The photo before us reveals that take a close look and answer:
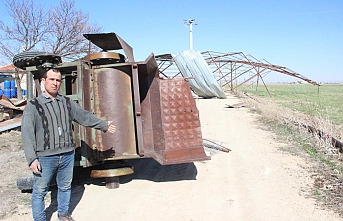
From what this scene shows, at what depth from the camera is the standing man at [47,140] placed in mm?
3514

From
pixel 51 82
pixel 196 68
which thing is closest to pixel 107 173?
pixel 51 82

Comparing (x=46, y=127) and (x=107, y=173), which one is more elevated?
(x=46, y=127)

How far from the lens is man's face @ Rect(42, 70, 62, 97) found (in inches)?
144

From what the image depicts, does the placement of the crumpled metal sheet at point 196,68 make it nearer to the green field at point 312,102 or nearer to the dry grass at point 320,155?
the green field at point 312,102

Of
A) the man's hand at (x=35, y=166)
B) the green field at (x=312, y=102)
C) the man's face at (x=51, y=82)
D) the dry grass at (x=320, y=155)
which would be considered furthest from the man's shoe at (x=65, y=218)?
the green field at (x=312, y=102)

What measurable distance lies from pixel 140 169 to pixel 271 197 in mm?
2641

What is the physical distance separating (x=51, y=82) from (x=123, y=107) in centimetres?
160

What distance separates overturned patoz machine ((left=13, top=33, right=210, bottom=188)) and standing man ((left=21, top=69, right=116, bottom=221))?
92 cm

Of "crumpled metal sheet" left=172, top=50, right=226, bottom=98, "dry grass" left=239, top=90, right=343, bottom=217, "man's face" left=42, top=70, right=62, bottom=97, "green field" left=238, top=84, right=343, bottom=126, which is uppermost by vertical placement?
"crumpled metal sheet" left=172, top=50, right=226, bottom=98

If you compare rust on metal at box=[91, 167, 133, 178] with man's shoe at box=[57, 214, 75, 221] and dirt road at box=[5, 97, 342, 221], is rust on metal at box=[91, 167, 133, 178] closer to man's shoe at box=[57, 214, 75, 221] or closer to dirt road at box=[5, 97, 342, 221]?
dirt road at box=[5, 97, 342, 221]

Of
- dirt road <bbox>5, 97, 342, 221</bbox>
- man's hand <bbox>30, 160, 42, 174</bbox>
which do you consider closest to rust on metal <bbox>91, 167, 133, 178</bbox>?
dirt road <bbox>5, 97, 342, 221</bbox>

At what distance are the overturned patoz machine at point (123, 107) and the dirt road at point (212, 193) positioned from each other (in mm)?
434

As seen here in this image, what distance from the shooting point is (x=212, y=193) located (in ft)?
16.6

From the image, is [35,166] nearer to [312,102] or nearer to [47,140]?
[47,140]
